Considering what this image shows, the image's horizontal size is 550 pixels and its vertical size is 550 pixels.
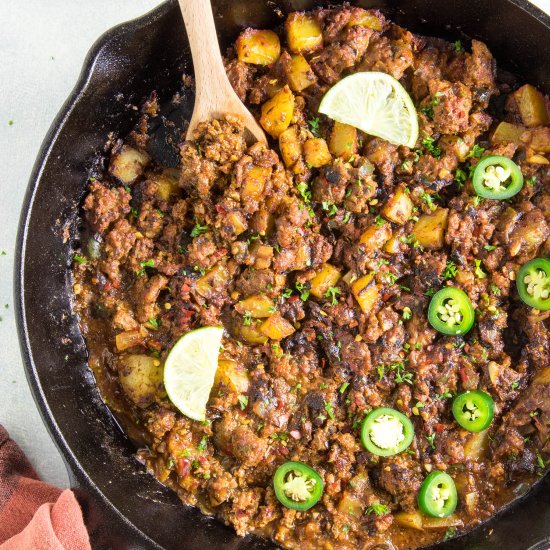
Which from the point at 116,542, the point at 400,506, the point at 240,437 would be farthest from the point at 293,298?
the point at 116,542

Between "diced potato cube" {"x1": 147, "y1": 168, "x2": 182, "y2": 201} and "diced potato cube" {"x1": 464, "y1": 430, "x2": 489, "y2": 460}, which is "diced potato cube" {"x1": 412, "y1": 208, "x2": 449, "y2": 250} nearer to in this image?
"diced potato cube" {"x1": 464, "y1": 430, "x2": 489, "y2": 460}

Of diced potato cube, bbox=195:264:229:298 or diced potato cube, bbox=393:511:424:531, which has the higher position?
diced potato cube, bbox=195:264:229:298

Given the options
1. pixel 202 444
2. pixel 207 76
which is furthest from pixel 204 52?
pixel 202 444

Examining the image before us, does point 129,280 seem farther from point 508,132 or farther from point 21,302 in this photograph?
point 508,132

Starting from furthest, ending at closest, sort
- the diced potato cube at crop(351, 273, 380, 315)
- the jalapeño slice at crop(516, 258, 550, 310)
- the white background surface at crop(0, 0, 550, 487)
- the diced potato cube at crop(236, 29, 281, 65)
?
the white background surface at crop(0, 0, 550, 487), the diced potato cube at crop(236, 29, 281, 65), the diced potato cube at crop(351, 273, 380, 315), the jalapeño slice at crop(516, 258, 550, 310)

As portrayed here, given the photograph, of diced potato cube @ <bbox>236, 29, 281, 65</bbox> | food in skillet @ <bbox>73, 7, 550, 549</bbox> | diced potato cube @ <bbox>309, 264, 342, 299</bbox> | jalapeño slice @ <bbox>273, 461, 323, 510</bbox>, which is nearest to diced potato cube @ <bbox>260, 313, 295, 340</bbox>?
food in skillet @ <bbox>73, 7, 550, 549</bbox>

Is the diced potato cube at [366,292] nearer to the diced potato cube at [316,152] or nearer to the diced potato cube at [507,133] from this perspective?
the diced potato cube at [316,152]

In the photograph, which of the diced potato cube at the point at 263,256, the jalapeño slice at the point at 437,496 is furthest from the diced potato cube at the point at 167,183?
the jalapeño slice at the point at 437,496
